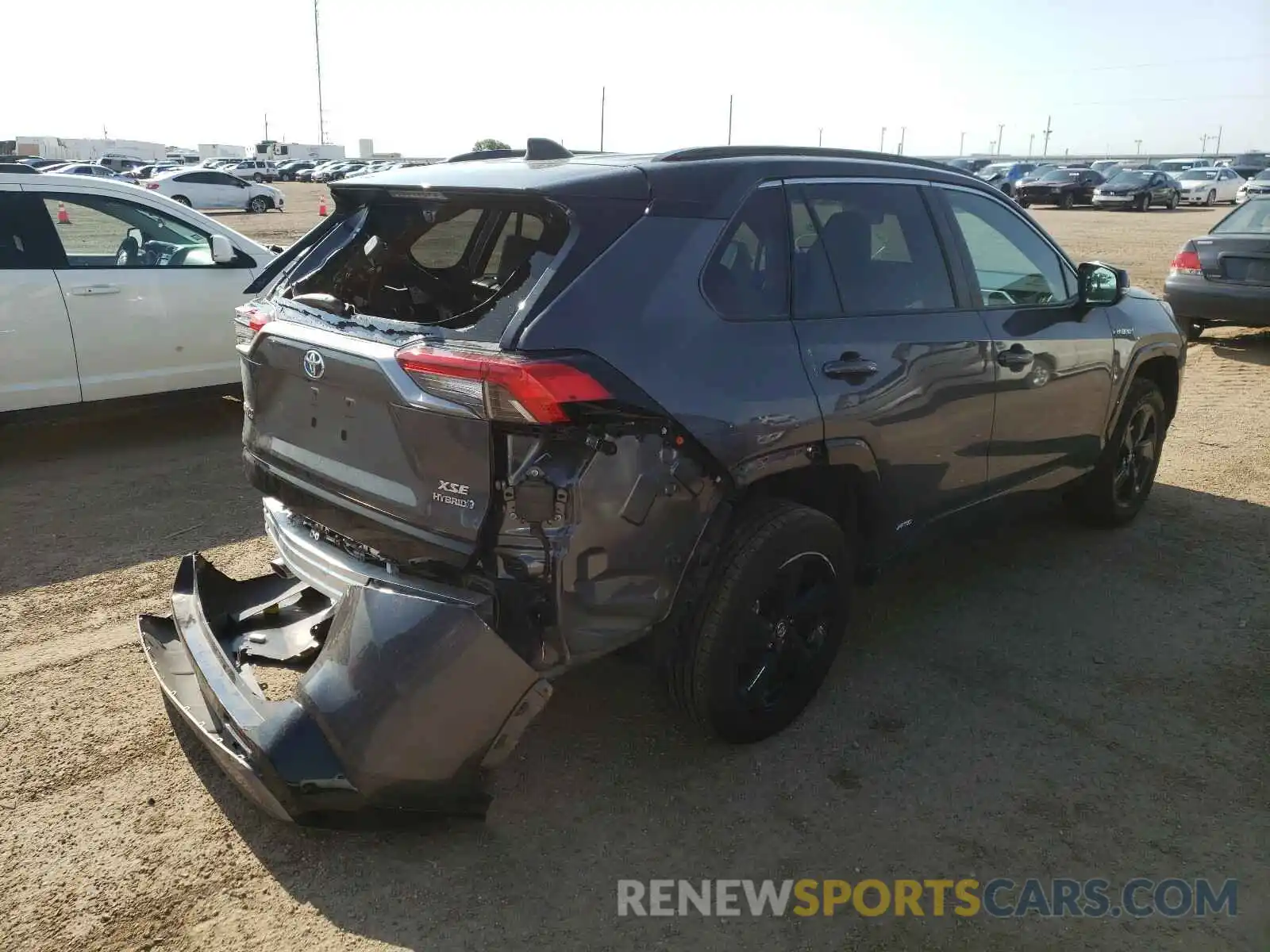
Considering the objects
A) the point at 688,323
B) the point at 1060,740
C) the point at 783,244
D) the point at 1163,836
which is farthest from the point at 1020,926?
the point at 783,244

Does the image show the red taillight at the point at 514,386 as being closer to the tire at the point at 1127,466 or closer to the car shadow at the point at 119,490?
the car shadow at the point at 119,490

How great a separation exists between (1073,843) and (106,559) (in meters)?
4.34

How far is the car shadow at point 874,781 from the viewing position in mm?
2691

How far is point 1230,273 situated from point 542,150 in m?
8.98

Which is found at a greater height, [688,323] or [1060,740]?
[688,323]

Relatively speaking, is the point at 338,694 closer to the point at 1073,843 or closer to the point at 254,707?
the point at 254,707

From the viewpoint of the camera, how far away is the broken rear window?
325 cm

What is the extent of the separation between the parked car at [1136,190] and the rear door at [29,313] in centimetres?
3628

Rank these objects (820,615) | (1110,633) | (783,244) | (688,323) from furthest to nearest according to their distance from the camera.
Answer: (1110,633) → (820,615) → (783,244) → (688,323)

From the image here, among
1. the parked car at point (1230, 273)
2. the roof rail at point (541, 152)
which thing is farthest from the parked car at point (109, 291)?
the parked car at point (1230, 273)

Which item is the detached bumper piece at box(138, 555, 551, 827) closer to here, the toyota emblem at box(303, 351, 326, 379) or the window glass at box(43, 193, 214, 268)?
the toyota emblem at box(303, 351, 326, 379)

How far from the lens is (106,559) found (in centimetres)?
475

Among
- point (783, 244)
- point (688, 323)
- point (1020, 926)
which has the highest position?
point (783, 244)

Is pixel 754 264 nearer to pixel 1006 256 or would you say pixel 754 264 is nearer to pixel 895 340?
pixel 895 340
